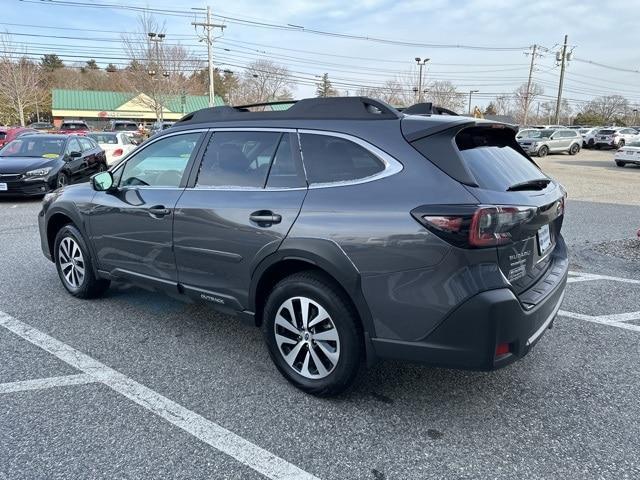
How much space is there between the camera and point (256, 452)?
2.55m

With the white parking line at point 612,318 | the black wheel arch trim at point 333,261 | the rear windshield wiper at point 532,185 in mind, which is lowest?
the white parking line at point 612,318

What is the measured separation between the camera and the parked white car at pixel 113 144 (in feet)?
55.3

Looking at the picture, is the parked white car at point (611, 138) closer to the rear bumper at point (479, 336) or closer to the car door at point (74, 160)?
the car door at point (74, 160)

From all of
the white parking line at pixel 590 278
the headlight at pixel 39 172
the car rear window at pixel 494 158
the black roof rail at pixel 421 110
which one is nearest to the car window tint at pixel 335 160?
the car rear window at pixel 494 158

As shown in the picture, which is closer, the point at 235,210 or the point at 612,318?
the point at 235,210

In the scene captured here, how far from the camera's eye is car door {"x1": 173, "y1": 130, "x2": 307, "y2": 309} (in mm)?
3074

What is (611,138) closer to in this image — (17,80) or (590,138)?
(590,138)

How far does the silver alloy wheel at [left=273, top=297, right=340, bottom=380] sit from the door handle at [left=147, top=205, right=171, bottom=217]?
1.24 metres

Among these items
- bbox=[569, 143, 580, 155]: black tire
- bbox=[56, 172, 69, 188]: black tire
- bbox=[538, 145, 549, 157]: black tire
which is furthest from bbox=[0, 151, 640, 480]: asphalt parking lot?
bbox=[569, 143, 580, 155]: black tire

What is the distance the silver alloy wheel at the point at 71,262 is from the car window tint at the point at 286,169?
249 cm

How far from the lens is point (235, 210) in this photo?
3236 mm

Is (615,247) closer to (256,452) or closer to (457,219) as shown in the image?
(457,219)

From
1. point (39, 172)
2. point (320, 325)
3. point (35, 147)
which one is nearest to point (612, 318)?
point (320, 325)

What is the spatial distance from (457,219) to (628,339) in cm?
250
